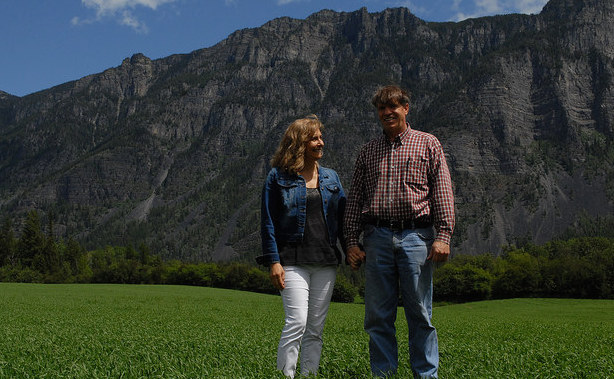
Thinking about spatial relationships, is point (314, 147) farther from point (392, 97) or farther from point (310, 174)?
point (392, 97)

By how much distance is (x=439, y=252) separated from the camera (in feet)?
19.1

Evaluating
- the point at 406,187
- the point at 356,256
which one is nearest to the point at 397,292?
the point at 356,256

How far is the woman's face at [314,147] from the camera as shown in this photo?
6.52 meters

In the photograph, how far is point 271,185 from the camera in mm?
6520

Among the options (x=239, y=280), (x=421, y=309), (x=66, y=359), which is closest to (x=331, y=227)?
(x=421, y=309)

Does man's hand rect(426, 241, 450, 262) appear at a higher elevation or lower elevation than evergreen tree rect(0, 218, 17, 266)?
higher

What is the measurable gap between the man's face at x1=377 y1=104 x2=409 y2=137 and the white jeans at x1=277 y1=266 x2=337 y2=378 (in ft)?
6.84

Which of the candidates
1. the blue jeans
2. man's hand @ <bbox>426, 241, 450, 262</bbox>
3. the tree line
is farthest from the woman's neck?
the tree line

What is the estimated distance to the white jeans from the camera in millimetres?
6137

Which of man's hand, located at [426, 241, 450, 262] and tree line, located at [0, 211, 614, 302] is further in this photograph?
tree line, located at [0, 211, 614, 302]

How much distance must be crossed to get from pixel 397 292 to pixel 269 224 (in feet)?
6.56

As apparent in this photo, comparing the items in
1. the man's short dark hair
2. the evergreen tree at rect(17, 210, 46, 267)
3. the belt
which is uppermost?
the man's short dark hair

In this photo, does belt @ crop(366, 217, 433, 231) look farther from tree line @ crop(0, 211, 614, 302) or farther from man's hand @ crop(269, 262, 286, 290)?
tree line @ crop(0, 211, 614, 302)

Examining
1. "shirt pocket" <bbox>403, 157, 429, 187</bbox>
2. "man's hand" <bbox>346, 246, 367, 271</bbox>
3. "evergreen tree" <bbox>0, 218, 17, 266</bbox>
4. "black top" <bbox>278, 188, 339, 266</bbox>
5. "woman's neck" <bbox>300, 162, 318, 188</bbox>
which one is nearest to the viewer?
"shirt pocket" <bbox>403, 157, 429, 187</bbox>
